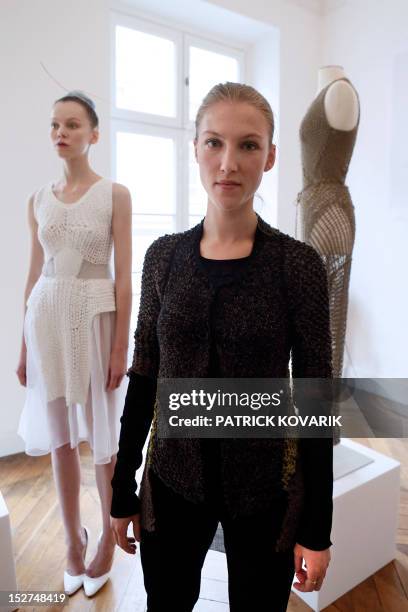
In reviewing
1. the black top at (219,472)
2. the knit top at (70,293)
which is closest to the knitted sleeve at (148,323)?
the black top at (219,472)

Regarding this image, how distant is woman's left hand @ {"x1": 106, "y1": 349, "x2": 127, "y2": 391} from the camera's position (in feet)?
4.91

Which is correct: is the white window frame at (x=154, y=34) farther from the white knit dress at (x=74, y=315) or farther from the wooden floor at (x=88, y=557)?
the wooden floor at (x=88, y=557)

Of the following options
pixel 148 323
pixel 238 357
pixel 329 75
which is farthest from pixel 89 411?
pixel 329 75

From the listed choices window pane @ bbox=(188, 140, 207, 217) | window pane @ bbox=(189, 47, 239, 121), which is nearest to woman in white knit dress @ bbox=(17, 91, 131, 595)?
window pane @ bbox=(188, 140, 207, 217)

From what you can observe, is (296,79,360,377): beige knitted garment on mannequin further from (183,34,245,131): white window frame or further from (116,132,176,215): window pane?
(183,34,245,131): white window frame

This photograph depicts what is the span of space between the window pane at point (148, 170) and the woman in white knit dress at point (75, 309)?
178 cm

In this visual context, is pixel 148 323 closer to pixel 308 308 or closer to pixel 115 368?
pixel 308 308

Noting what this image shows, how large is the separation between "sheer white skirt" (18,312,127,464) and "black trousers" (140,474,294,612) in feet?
2.04

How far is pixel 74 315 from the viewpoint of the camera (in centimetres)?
143

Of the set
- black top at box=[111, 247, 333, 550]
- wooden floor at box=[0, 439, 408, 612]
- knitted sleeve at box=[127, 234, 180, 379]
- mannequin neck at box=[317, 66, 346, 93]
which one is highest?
mannequin neck at box=[317, 66, 346, 93]

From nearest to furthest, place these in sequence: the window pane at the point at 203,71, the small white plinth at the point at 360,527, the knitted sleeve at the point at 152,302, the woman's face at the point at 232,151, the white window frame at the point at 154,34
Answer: the woman's face at the point at 232,151
the knitted sleeve at the point at 152,302
the small white plinth at the point at 360,527
the white window frame at the point at 154,34
the window pane at the point at 203,71

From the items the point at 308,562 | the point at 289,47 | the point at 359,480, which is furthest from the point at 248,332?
the point at 289,47

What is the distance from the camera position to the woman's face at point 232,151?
76 cm

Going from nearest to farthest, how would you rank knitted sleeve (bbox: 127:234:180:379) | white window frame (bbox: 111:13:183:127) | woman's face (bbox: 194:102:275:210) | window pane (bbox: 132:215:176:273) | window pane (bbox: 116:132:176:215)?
woman's face (bbox: 194:102:275:210), knitted sleeve (bbox: 127:234:180:379), white window frame (bbox: 111:13:183:127), window pane (bbox: 116:132:176:215), window pane (bbox: 132:215:176:273)
